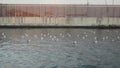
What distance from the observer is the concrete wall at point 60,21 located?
59.5 meters

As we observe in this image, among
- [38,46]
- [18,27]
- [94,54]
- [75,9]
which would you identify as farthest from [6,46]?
[75,9]

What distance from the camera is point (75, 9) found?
63438mm

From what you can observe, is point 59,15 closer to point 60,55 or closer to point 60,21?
point 60,21

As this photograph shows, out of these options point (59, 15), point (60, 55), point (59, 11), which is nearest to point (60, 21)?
point (59, 15)

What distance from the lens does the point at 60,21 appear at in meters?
59.8

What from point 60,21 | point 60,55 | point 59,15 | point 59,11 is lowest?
point 60,55

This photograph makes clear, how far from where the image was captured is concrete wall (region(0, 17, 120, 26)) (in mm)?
59469

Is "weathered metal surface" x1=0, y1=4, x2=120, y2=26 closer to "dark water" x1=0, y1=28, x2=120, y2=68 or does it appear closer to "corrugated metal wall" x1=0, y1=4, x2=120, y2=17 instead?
"corrugated metal wall" x1=0, y1=4, x2=120, y2=17

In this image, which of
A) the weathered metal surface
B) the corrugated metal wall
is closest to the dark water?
the weathered metal surface

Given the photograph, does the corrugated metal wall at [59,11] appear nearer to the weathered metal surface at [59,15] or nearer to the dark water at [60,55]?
the weathered metal surface at [59,15]

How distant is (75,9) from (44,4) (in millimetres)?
5344

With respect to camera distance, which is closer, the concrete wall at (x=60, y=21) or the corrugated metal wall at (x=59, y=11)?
the concrete wall at (x=60, y=21)

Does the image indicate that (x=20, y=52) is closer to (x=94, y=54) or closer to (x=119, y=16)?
(x=94, y=54)

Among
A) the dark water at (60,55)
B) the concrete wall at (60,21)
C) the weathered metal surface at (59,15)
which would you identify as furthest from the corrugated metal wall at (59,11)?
the dark water at (60,55)
